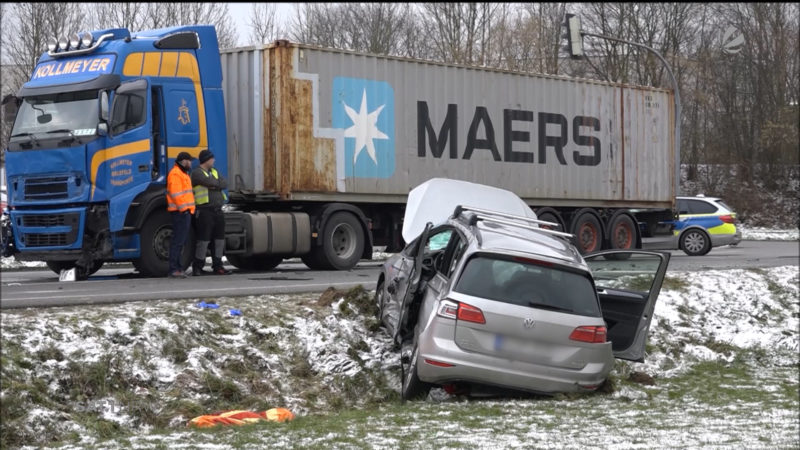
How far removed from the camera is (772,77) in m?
55.8

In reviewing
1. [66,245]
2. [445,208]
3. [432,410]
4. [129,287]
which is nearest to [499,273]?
[432,410]

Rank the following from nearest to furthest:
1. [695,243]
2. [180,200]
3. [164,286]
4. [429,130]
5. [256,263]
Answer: [164,286], [180,200], [256,263], [429,130], [695,243]

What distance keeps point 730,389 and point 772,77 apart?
4822 centimetres

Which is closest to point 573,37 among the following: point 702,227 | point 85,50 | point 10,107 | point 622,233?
point 702,227

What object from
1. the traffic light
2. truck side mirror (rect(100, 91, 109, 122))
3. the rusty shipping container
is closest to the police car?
the rusty shipping container

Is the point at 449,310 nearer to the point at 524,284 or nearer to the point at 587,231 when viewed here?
the point at 524,284

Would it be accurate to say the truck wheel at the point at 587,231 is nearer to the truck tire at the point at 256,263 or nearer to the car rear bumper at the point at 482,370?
the truck tire at the point at 256,263

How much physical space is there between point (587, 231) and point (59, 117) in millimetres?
12118

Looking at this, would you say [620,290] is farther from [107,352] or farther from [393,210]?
[393,210]

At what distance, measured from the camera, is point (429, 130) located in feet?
65.3

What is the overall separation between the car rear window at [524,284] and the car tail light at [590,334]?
0.46 feet

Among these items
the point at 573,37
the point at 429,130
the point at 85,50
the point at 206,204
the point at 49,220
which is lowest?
the point at 49,220

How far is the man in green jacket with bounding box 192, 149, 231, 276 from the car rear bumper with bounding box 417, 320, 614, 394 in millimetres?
7118

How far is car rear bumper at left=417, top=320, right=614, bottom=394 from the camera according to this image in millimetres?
9195
